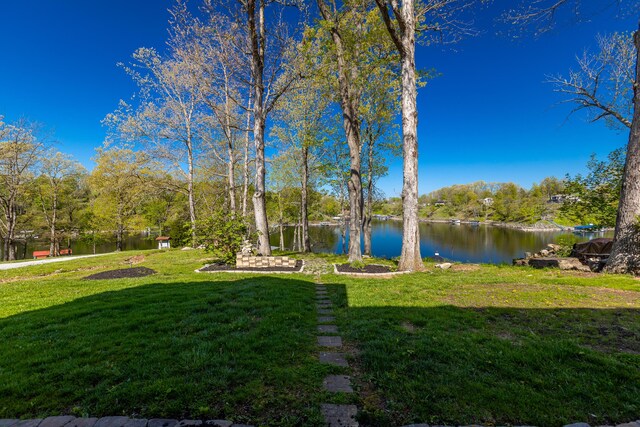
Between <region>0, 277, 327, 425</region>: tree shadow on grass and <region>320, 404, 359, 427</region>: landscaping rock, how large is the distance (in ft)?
0.30

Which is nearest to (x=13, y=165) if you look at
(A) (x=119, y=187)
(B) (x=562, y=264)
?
(A) (x=119, y=187)

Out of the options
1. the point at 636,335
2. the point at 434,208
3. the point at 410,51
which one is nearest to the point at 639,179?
the point at 636,335

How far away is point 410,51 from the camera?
8.55 meters

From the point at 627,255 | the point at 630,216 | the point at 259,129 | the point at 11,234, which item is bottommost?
the point at 627,255

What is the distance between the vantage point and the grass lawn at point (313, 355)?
2.26 metres

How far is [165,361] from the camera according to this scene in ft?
9.81

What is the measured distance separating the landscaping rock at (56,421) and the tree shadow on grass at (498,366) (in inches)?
89.7

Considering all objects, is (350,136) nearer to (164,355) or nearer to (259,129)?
(259,129)

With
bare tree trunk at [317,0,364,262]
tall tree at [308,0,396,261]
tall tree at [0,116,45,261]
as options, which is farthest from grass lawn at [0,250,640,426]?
tall tree at [0,116,45,261]

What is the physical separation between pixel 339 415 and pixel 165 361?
6.70 ft

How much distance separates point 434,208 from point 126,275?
99.7 metres

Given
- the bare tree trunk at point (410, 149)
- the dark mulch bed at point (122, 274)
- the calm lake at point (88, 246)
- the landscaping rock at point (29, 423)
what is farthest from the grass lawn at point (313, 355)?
the calm lake at point (88, 246)

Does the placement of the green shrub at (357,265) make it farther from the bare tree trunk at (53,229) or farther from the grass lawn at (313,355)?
the bare tree trunk at (53,229)

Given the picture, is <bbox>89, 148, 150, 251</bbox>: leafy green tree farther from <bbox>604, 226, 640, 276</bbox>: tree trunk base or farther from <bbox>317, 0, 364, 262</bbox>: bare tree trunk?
<bbox>604, 226, 640, 276</bbox>: tree trunk base
